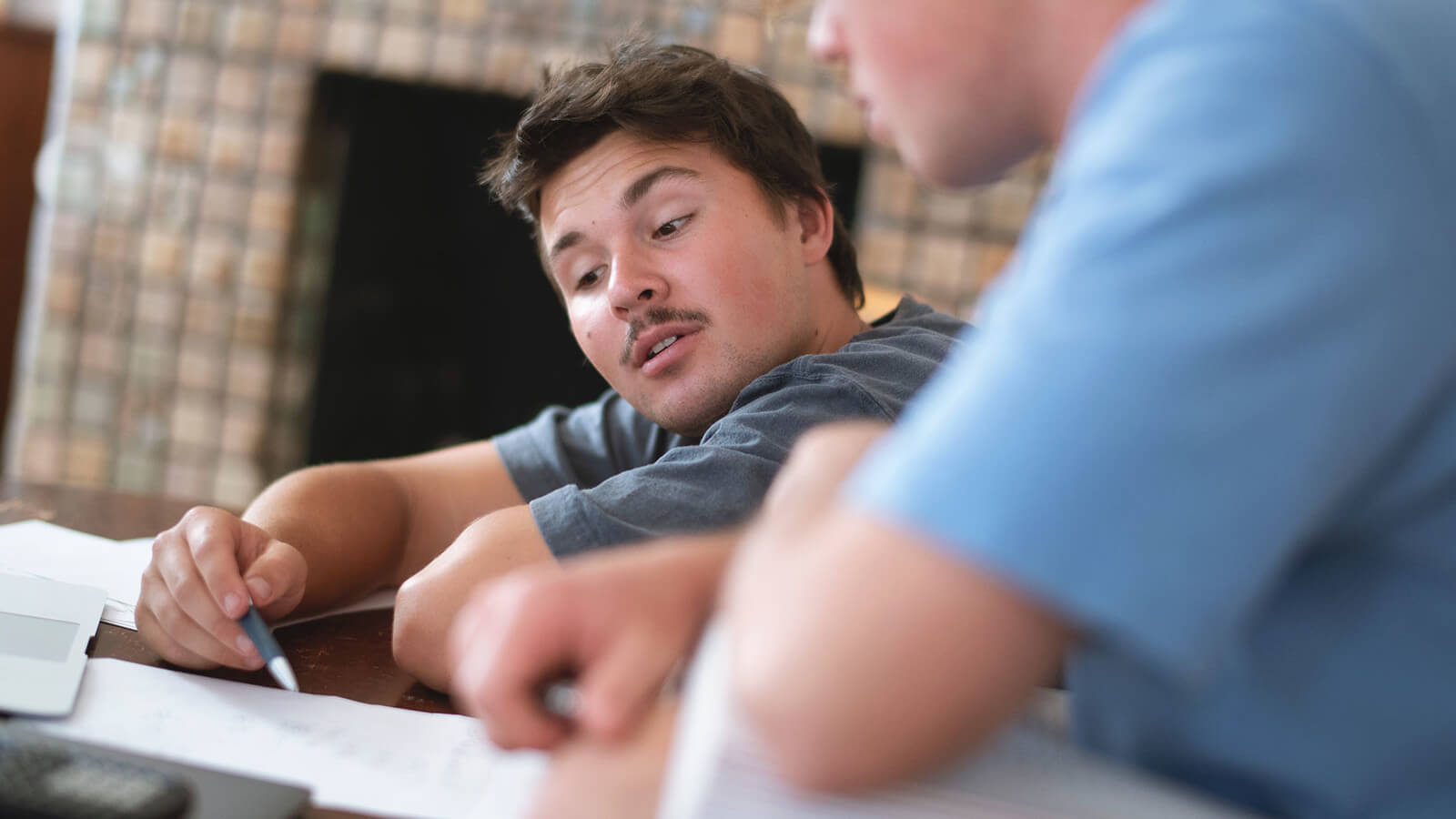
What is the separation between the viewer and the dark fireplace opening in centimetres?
261

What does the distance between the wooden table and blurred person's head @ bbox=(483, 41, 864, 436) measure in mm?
318

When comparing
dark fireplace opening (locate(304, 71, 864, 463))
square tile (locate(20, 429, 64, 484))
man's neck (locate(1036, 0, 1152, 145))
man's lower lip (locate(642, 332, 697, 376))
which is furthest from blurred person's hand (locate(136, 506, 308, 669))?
square tile (locate(20, 429, 64, 484))

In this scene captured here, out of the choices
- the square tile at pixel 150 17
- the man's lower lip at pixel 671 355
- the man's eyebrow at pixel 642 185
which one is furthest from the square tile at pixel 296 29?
the man's lower lip at pixel 671 355

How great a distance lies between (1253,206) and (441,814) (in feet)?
1.39

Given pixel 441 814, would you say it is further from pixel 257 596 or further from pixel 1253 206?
pixel 1253 206

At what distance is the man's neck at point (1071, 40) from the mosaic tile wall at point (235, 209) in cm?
210

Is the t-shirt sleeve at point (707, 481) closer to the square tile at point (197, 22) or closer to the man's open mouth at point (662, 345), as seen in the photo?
the man's open mouth at point (662, 345)

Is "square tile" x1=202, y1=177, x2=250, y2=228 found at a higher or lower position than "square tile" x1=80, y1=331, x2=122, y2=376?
higher

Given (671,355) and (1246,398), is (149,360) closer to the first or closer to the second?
(671,355)

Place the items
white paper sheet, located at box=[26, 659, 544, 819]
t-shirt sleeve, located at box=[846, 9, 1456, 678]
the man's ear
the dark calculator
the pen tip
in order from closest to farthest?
t-shirt sleeve, located at box=[846, 9, 1456, 678]
the dark calculator
white paper sheet, located at box=[26, 659, 544, 819]
the pen tip
the man's ear

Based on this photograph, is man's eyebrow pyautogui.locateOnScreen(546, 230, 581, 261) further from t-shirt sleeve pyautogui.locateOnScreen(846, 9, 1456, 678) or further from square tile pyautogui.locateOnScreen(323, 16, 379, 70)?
square tile pyautogui.locateOnScreen(323, 16, 379, 70)

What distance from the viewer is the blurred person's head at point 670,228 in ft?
3.15

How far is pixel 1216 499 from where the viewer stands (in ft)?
0.97

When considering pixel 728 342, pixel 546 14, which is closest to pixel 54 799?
pixel 728 342
